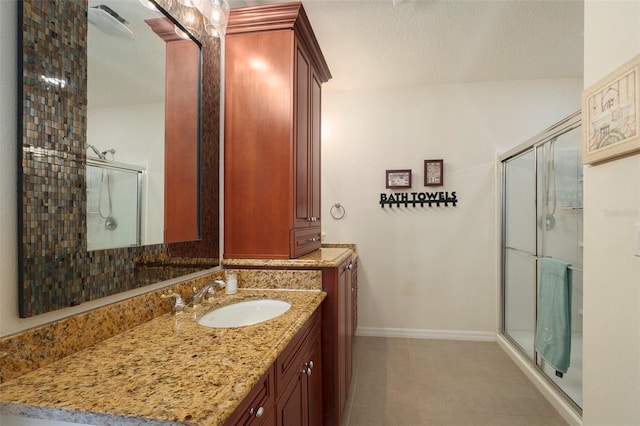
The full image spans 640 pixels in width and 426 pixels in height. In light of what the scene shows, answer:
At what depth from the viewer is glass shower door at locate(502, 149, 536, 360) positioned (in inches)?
98.3

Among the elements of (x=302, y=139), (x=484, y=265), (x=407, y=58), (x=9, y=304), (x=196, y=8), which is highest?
(x=407, y=58)

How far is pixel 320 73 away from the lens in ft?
7.69

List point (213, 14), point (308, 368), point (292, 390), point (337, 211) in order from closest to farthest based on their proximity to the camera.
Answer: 1. point (292, 390)
2. point (308, 368)
3. point (213, 14)
4. point (337, 211)

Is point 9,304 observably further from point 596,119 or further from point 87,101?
point 596,119

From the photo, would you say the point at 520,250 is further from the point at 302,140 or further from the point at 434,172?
the point at 302,140

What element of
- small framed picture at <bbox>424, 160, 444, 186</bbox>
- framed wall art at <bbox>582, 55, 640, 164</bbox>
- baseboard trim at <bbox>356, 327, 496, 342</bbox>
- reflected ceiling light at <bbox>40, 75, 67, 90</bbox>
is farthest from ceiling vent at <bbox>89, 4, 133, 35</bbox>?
baseboard trim at <bbox>356, 327, 496, 342</bbox>

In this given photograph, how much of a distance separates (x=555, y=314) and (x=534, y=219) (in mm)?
798

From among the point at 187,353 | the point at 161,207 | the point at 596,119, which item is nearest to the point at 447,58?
the point at 596,119

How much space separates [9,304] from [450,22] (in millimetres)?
2744

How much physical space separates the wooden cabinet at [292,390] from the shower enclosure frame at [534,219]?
1.66 m

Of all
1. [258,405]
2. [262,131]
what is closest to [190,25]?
[262,131]

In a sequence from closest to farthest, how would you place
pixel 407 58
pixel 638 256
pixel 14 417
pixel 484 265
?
pixel 14 417, pixel 638 256, pixel 407 58, pixel 484 265

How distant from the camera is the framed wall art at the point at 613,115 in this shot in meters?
1.10

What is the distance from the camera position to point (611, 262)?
4.12 ft
